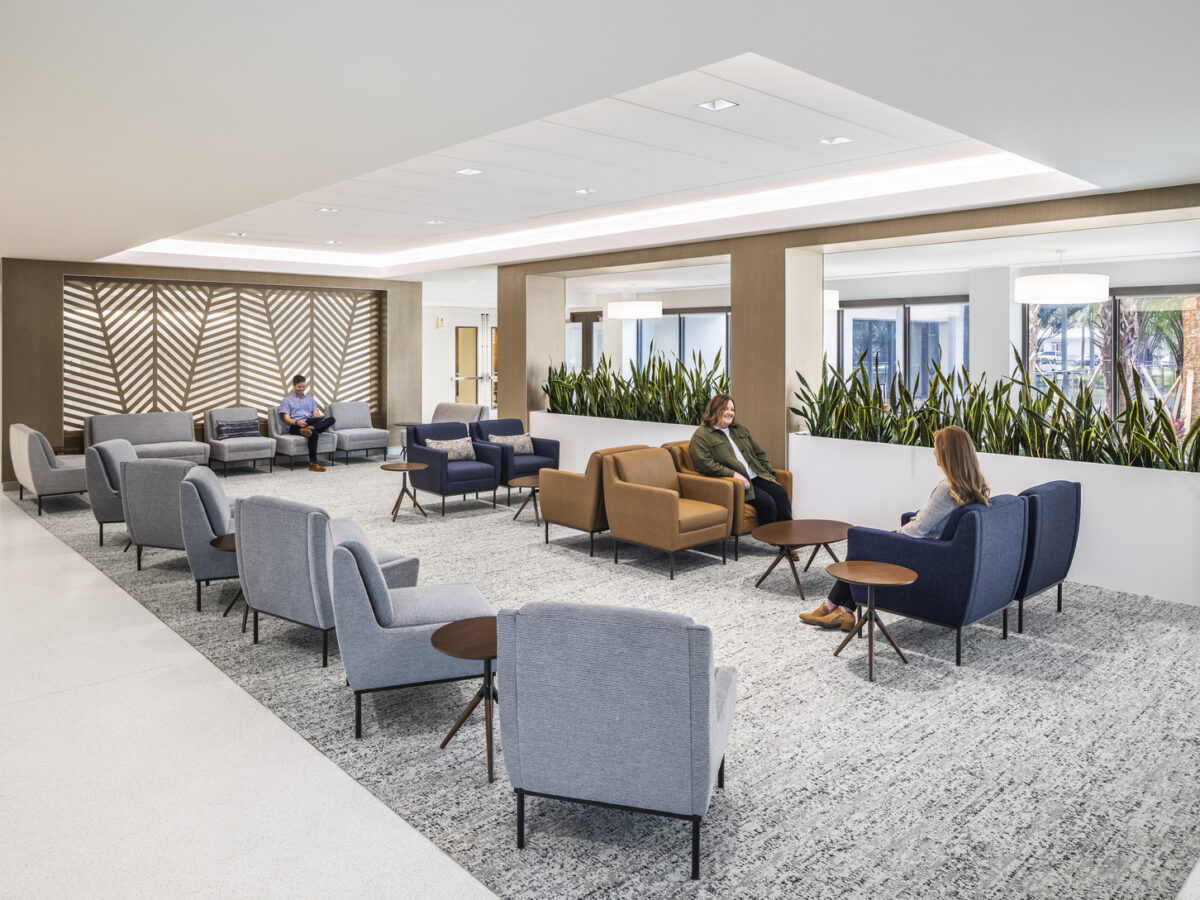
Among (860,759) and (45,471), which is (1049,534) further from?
(45,471)

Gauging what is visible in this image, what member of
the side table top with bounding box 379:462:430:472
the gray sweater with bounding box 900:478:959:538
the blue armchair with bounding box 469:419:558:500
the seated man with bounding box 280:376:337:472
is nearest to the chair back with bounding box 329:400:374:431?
the seated man with bounding box 280:376:337:472

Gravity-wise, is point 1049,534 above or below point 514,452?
below

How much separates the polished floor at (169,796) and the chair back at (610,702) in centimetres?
44

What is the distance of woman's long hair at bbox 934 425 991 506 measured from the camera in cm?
418

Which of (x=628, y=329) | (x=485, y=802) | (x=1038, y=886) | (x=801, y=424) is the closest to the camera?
(x=1038, y=886)

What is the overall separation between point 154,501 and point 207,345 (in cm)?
622

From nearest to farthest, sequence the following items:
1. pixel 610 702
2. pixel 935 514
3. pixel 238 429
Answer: pixel 610 702 → pixel 935 514 → pixel 238 429

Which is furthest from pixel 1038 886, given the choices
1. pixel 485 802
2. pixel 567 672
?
pixel 485 802

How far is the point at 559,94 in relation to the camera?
10.6 ft

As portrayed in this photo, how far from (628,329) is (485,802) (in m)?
14.1

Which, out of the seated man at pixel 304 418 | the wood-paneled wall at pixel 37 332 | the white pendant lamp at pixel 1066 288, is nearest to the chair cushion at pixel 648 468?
the white pendant lamp at pixel 1066 288

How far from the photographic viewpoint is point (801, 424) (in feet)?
24.3

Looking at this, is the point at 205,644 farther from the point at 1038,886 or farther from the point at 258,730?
the point at 1038,886

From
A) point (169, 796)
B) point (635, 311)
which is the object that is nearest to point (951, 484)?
point (169, 796)
